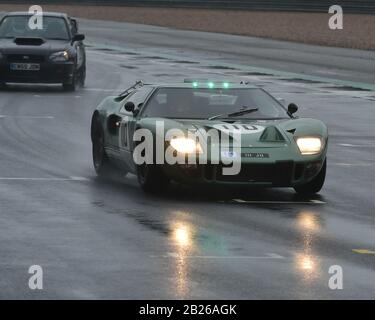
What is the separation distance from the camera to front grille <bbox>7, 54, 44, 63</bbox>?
2837 centimetres

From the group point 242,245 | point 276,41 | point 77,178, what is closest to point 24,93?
point 77,178

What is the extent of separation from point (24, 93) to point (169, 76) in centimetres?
666

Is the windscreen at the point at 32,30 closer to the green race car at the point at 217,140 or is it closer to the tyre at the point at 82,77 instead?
the tyre at the point at 82,77

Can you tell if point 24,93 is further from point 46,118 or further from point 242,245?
point 242,245

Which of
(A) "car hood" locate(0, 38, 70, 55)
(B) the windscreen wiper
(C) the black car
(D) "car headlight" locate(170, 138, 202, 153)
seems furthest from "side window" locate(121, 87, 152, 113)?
(A) "car hood" locate(0, 38, 70, 55)

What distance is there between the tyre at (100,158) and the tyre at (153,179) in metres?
1.68

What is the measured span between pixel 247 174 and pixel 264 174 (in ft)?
0.58

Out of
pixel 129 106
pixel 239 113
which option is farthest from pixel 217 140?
pixel 129 106

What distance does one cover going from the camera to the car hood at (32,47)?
1125 inches

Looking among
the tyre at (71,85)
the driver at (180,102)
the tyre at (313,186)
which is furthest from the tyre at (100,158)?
the tyre at (71,85)

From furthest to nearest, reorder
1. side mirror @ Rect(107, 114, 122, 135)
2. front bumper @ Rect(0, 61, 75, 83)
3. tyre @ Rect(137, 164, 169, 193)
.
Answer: front bumper @ Rect(0, 61, 75, 83) → side mirror @ Rect(107, 114, 122, 135) → tyre @ Rect(137, 164, 169, 193)

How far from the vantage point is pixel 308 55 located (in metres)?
45.0

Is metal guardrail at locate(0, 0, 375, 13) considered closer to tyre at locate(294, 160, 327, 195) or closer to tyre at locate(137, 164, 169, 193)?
tyre at locate(294, 160, 327, 195)
